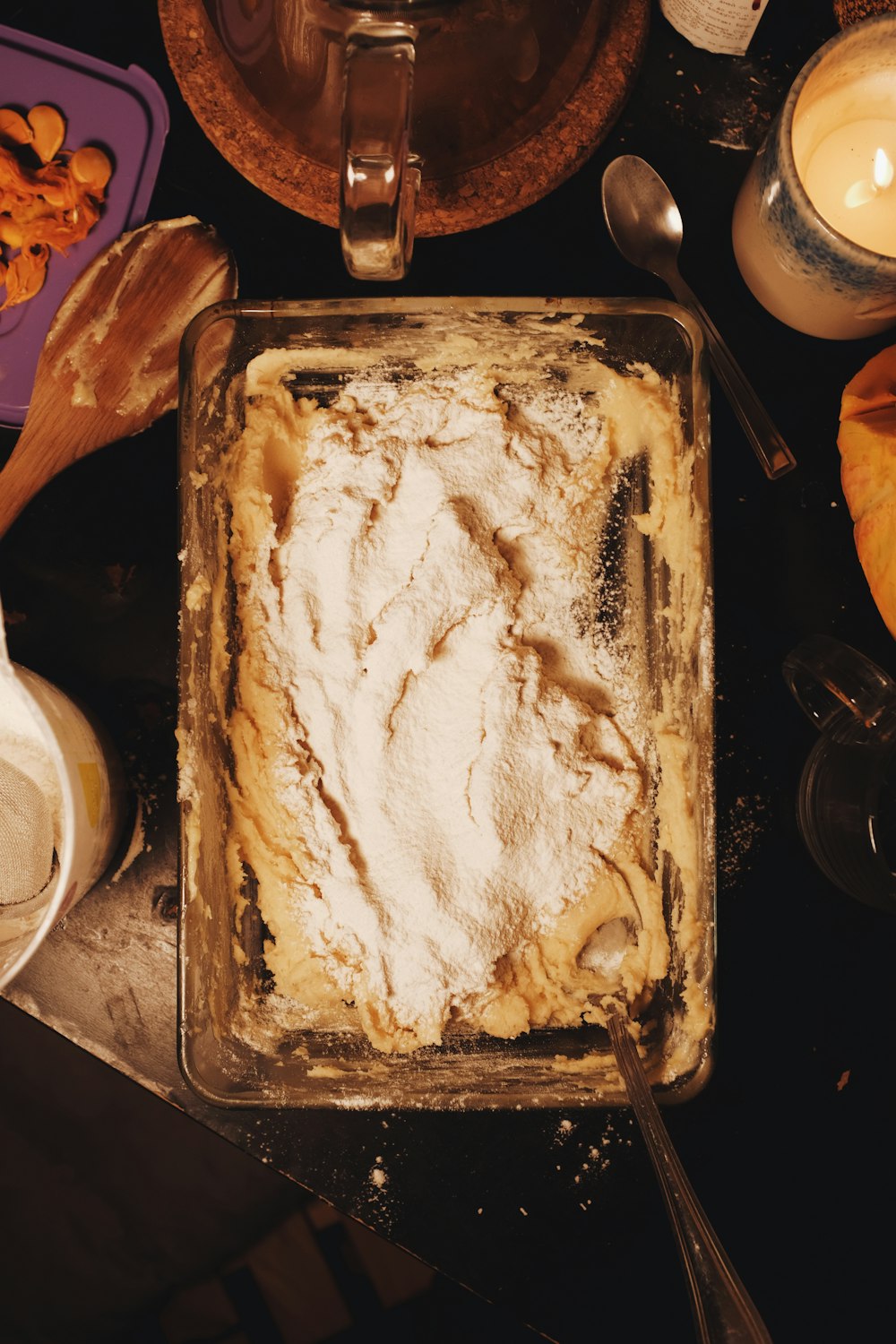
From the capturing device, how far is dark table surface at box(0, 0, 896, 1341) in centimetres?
82

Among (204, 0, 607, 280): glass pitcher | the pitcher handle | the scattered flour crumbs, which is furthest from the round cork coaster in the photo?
the pitcher handle

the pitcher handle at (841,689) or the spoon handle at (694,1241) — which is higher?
the pitcher handle at (841,689)

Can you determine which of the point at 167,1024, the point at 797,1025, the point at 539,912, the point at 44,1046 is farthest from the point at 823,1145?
the point at 44,1046

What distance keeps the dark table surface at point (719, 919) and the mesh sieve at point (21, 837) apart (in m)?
0.07

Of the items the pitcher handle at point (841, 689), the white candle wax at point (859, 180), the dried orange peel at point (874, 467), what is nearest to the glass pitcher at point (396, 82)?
the white candle wax at point (859, 180)

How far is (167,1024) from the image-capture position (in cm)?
84

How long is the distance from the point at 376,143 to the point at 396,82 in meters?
0.04

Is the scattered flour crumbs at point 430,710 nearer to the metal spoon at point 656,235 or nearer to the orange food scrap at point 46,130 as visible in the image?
the metal spoon at point 656,235

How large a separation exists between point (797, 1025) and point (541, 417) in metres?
0.60

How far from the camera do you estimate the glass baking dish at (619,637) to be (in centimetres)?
74

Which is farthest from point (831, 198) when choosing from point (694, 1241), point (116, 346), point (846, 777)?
point (694, 1241)

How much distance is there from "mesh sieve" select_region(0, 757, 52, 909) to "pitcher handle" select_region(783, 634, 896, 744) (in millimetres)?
674

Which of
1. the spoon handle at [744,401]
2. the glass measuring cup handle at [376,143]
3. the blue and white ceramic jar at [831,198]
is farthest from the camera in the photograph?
the spoon handle at [744,401]

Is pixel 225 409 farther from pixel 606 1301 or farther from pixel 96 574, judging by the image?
pixel 606 1301
